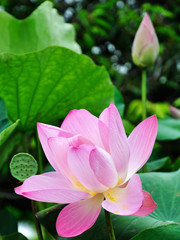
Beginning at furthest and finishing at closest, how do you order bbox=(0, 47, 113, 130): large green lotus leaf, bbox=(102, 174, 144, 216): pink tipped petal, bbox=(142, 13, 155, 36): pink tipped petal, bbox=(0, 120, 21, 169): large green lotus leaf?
bbox=(142, 13, 155, 36): pink tipped petal
bbox=(0, 47, 113, 130): large green lotus leaf
bbox=(0, 120, 21, 169): large green lotus leaf
bbox=(102, 174, 144, 216): pink tipped petal

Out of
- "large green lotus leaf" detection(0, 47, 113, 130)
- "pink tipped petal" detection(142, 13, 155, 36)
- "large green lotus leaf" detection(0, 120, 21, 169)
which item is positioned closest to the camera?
"large green lotus leaf" detection(0, 120, 21, 169)

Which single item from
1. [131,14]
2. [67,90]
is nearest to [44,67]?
[67,90]

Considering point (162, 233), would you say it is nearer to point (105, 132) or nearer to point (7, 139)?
point (105, 132)

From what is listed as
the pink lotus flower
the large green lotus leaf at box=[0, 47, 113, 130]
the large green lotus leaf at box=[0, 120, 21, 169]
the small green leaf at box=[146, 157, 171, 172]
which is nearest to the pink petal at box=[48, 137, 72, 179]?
the pink lotus flower

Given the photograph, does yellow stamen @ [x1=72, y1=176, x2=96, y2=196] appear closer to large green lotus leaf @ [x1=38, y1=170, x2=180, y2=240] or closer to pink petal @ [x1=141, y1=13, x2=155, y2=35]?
large green lotus leaf @ [x1=38, y1=170, x2=180, y2=240]

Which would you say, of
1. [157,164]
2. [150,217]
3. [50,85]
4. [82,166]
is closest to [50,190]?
[82,166]

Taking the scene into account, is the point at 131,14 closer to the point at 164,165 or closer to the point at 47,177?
the point at 164,165

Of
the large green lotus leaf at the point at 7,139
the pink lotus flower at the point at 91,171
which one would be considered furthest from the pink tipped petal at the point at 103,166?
the large green lotus leaf at the point at 7,139

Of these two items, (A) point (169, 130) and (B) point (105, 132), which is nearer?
(B) point (105, 132)
